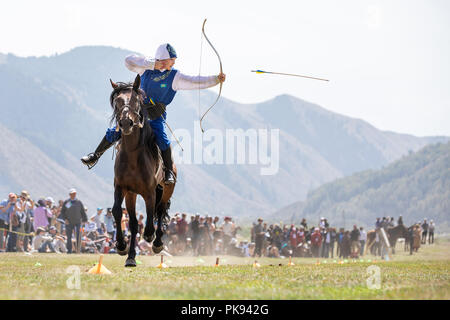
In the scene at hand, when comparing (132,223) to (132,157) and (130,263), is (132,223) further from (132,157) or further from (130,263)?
(132,157)

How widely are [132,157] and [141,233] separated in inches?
865

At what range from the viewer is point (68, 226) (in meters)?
28.7

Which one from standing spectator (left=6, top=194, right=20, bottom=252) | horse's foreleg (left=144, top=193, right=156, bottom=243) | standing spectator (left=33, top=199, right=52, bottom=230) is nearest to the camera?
horse's foreleg (left=144, top=193, right=156, bottom=243)

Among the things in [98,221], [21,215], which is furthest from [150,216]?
[98,221]

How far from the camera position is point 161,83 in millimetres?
14727

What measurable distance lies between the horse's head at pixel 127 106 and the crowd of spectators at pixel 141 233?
4040mm

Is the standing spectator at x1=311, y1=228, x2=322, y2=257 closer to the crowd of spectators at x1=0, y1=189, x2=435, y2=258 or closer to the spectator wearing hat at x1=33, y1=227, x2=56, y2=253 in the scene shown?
the crowd of spectators at x1=0, y1=189, x2=435, y2=258

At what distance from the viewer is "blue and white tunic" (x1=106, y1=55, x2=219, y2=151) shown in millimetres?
14633

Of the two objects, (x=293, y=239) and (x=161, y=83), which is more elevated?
(x=161, y=83)

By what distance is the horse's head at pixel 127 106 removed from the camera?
12.7 meters

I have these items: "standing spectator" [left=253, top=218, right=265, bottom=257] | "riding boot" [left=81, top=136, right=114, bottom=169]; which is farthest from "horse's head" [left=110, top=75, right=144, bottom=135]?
"standing spectator" [left=253, top=218, right=265, bottom=257]

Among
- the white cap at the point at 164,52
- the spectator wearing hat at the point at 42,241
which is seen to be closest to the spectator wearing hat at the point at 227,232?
the spectator wearing hat at the point at 42,241

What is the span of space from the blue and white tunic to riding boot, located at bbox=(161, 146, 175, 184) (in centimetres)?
16
